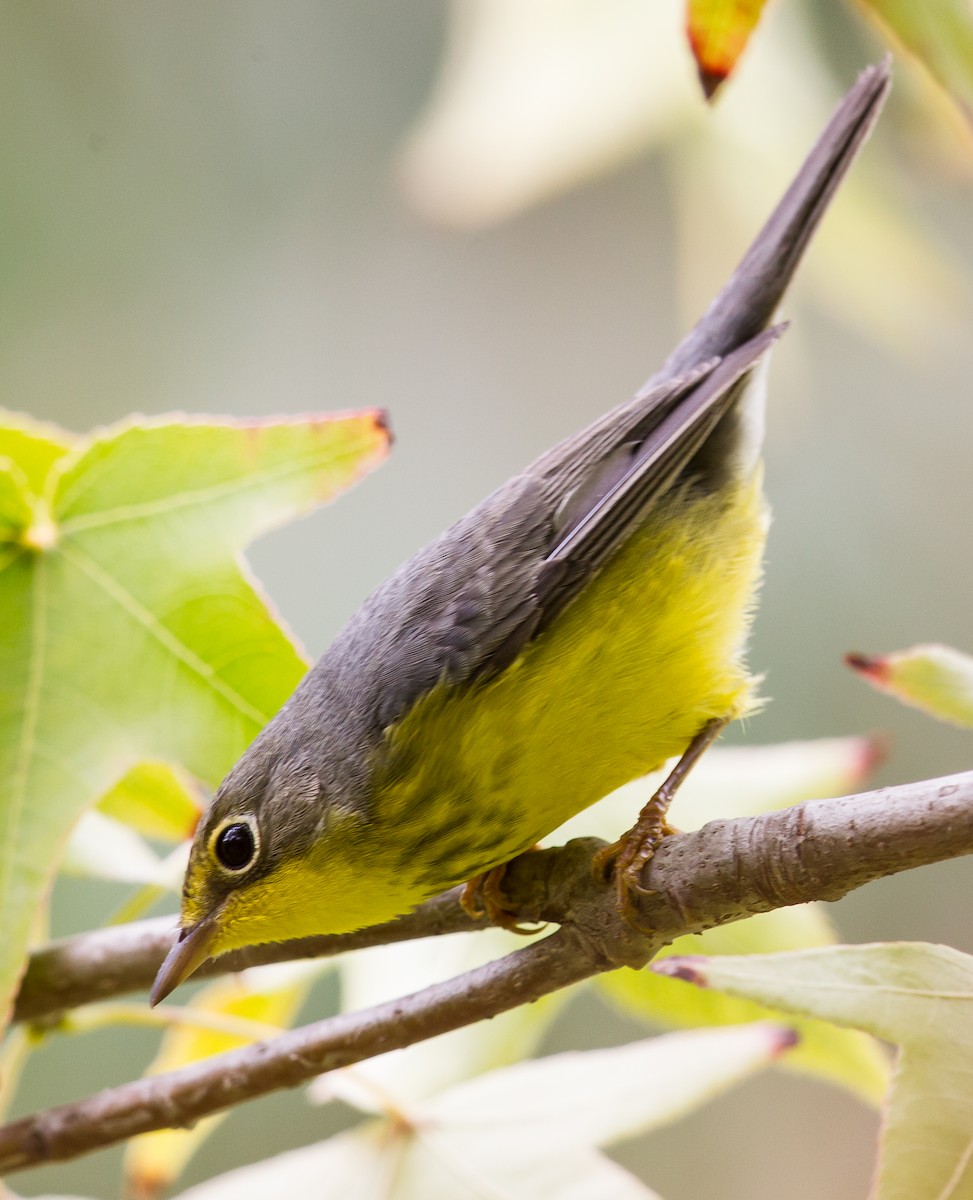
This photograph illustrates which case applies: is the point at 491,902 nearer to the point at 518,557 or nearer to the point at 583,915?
the point at 583,915

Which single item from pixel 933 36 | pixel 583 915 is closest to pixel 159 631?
pixel 583 915

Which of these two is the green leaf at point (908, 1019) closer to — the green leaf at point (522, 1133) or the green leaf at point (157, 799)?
the green leaf at point (522, 1133)

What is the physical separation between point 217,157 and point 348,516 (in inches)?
62.2

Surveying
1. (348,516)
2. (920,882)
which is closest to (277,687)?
(348,516)

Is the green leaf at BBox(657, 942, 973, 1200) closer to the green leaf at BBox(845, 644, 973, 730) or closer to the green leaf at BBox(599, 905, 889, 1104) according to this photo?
the green leaf at BBox(845, 644, 973, 730)

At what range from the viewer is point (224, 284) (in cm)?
447

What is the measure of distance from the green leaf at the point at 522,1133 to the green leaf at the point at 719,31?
3.81ft

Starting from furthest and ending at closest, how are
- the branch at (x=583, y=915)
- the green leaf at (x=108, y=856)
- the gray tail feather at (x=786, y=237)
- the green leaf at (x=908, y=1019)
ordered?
the gray tail feather at (x=786, y=237), the green leaf at (x=108, y=856), the green leaf at (x=908, y=1019), the branch at (x=583, y=915)

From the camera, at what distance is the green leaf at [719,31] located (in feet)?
3.99

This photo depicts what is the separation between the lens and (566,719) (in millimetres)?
1452

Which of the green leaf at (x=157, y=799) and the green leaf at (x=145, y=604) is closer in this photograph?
the green leaf at (x=145, y=604)

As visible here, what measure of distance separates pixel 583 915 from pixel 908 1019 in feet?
1.12

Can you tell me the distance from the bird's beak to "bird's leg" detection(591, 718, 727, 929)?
483 millimetres

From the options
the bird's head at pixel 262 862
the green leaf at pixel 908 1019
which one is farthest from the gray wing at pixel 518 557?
the green leaf at pixel 908 1019
